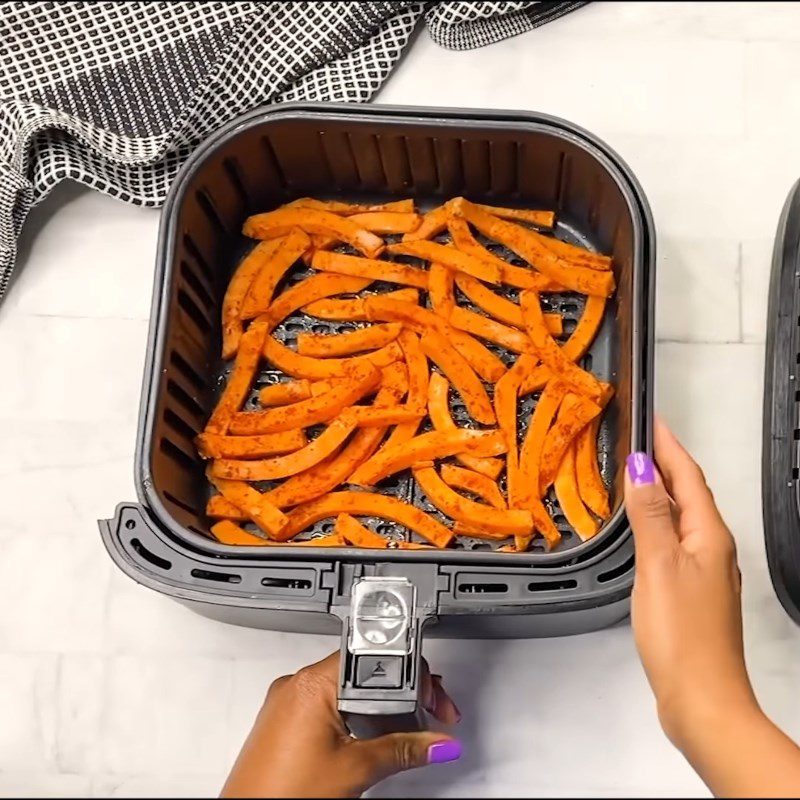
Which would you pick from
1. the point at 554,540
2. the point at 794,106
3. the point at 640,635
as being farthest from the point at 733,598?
the point at 794,106

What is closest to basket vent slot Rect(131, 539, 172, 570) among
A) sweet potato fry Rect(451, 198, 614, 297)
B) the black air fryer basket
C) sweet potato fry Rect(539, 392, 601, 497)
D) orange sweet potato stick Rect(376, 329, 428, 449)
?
the black air fryer basket

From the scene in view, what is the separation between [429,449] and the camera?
2.91 ft

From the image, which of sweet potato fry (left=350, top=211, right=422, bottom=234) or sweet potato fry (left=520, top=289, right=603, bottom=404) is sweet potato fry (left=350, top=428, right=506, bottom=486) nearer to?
sweet potato fry (left=520, top=289, right=603, bottom=404)

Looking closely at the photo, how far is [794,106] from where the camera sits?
108cm

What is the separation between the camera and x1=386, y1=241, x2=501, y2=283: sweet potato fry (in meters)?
0.94

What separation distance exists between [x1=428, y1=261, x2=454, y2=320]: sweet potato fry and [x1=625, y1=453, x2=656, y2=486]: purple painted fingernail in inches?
10.8

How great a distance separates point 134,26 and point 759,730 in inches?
36.5

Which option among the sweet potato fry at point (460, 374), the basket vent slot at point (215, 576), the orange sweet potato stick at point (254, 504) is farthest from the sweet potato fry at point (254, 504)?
the sweet potato fry at point (460, 374)

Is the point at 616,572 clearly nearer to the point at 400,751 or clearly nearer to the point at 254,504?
the point at 400,751

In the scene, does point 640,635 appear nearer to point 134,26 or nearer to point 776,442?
point 776,442

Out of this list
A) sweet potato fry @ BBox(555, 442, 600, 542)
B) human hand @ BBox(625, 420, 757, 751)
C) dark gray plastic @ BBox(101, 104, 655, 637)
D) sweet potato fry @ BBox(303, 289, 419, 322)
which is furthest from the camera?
sweet potato fry @ BBox(303, 289, 419, 322)

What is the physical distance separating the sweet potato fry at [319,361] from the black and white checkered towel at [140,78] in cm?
25

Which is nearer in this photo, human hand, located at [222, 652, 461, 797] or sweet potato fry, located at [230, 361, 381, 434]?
human hand, located at [222, 652, 461, 797]

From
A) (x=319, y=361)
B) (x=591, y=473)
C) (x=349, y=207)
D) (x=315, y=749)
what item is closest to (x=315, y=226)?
(x=349, y=207)
